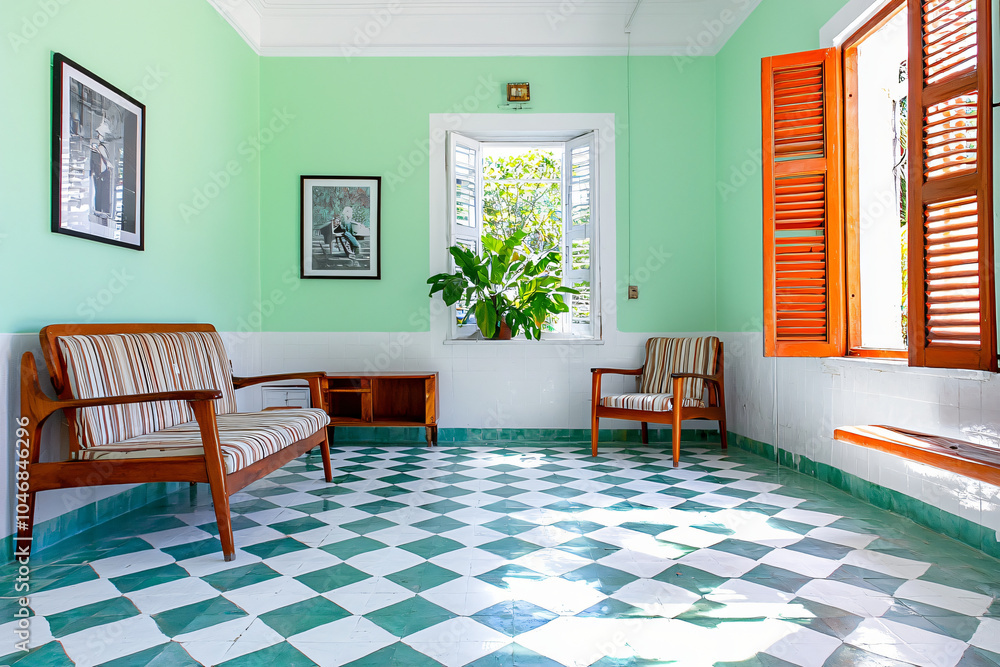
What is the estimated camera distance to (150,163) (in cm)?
352

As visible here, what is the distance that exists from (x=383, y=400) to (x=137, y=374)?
7.34 feet

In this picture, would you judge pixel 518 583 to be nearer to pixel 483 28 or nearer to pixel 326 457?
pixel 326 457

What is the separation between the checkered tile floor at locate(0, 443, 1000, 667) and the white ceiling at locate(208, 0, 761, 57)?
12.0 feet

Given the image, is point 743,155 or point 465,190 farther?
point 465,190

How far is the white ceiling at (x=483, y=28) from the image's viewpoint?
16.6 feet

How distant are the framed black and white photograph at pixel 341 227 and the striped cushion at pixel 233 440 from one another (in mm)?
1994

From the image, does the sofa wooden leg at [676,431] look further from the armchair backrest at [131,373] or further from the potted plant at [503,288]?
the armchair backrest at [131,373]

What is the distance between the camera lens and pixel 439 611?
1953mm

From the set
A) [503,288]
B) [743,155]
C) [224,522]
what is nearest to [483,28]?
[503,288]

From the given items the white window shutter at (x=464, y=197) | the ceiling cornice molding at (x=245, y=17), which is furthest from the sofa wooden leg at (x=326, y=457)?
the ceiling cornice molding at (x=245, y=17)

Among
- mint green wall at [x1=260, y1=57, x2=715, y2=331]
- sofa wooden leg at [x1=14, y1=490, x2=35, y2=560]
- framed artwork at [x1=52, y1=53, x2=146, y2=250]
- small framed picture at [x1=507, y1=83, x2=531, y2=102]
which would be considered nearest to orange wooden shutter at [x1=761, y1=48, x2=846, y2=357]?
mint green wall at [x1=260, y1=57, x2=715, y2=331]

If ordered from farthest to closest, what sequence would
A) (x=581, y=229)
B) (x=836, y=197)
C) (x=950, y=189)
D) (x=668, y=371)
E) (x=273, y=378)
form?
(x=581, y=229)
(x=668, y=371)
(x=273, y=378)
(x=836, y=197)
(x=950, y=189)

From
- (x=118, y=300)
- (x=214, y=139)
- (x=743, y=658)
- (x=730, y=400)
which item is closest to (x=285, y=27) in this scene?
(x=214, y=139)

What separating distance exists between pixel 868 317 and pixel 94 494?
417cm
